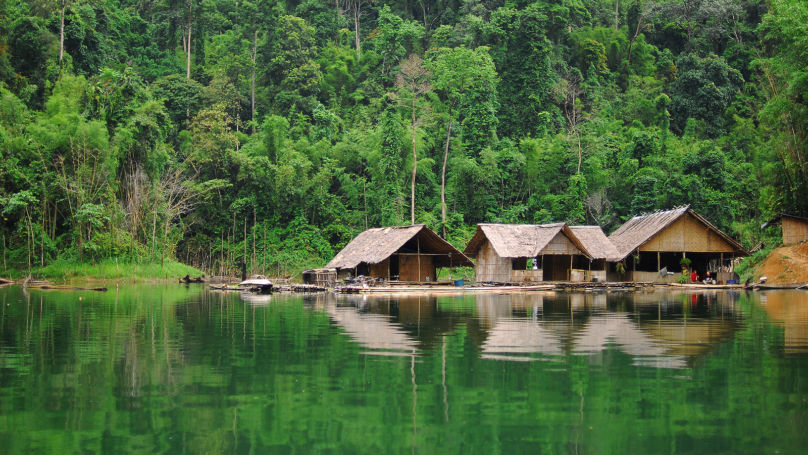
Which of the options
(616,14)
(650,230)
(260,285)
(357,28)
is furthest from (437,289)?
(616,14)

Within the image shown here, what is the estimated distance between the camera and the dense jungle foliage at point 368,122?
32656 millimetres

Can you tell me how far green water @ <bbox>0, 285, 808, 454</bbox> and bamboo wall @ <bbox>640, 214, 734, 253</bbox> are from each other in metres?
17.7

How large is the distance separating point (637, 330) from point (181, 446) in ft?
30.5

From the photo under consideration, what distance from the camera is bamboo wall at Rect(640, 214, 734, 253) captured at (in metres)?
31.5

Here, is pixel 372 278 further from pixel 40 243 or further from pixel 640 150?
pixel 640 150

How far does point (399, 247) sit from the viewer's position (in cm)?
2934

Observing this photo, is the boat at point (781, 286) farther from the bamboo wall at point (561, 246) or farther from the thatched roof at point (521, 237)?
the bamboo wall at point (561, 246)

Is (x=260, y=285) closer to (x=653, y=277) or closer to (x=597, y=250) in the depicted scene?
(x=597, y=250)

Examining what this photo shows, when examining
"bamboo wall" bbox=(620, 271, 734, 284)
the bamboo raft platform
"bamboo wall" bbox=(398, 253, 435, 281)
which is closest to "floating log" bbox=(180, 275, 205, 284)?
the bamboo raft platform

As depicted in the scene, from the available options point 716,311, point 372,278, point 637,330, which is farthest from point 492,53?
point 637,330

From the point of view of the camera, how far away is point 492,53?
48.6 m

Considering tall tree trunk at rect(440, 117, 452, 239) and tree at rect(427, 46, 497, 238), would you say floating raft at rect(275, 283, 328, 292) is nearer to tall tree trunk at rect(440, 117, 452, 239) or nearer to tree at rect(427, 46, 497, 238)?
tall tree trunk at rect(440, 117, 452, 239)

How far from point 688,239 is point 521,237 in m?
7.36

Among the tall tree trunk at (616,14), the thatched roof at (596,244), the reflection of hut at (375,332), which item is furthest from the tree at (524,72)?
the reflection of hut at (375,332)
